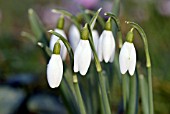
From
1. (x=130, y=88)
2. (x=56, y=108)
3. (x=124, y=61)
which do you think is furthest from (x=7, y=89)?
(x=124, y=61)

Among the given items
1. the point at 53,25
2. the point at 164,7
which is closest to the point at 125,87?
the point at 164,7

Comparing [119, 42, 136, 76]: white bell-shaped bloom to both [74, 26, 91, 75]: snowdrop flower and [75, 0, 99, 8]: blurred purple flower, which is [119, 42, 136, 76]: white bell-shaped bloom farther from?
[75, 0, 99, 8]: blurred purple flower

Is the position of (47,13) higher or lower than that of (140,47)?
higher

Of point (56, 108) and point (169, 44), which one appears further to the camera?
point (169, 44)

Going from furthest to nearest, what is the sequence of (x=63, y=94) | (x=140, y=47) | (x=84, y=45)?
(x=140, y=47) → (x=63, y=94) → (x=84, y=45)

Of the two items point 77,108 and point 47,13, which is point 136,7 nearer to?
point 47,13

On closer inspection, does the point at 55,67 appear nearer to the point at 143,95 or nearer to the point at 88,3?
the point at 143,95

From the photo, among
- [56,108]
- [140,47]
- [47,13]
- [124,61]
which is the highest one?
[47,13]

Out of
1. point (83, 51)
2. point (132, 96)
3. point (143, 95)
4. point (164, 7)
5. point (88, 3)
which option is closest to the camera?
point (83, 51)

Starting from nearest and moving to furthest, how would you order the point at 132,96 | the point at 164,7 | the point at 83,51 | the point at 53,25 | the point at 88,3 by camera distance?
1. the point at 83,51
2. the point at 132,96
3. the point at 88,3
4. the point at 164,7
5. the point at 53,25
